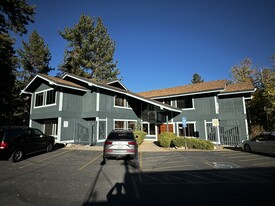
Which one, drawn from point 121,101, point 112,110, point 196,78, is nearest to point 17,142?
point 112,110

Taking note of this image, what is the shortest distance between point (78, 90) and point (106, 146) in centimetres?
1027

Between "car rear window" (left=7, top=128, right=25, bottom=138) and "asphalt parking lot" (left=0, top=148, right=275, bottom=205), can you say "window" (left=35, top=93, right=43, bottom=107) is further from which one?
"asphalt parking lot" (left=0, top=148, right=275, bottom=205)

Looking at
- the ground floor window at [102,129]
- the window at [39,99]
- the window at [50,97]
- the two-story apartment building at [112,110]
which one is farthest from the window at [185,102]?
the window at [39,99]

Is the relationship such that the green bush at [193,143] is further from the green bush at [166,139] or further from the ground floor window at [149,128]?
the ground floor window at [149,128]

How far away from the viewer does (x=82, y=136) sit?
1579cm

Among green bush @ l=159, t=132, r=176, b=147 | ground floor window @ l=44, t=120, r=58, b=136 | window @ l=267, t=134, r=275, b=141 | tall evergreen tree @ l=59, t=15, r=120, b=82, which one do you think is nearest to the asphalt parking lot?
window @ l=267, t=134, r=275, b=141

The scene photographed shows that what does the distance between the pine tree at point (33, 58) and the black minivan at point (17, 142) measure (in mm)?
26181

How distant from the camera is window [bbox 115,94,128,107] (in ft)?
60.5

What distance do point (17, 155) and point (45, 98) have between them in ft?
30.3

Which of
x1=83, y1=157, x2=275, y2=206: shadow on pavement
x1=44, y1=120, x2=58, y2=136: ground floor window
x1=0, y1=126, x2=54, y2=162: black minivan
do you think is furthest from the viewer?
x1=44, y1=120, x2=58, y2=136: ground floor window

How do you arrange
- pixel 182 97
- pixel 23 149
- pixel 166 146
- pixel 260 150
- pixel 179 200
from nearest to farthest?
pixel 179 200 → pixel 23 149 → pixel 260 150 → pixel 166 146 → pixel 182 97

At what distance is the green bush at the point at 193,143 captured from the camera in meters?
13.5

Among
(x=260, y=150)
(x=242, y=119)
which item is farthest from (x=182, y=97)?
(x=260, y=150)

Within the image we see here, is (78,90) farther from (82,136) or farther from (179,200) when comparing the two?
(179,200)
